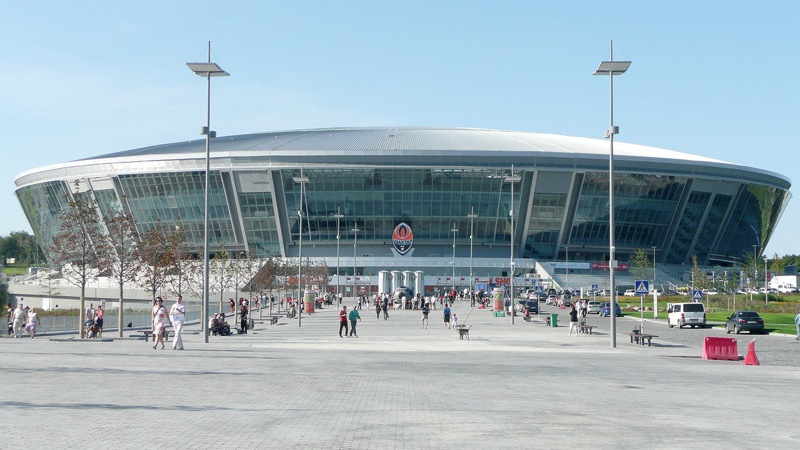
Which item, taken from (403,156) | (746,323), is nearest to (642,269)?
(403,156)

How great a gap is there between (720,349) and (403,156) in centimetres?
8646

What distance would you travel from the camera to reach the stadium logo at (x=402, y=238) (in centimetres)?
12712

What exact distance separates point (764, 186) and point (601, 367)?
110m

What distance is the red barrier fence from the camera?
33781mm

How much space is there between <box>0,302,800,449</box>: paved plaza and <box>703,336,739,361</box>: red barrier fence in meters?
1.10

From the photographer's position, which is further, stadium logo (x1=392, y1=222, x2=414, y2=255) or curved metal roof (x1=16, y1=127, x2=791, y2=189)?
stadium logo (x1=392, y1=222, x2=414, y2=255)

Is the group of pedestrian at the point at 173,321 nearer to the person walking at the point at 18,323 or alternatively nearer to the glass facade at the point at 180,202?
the person walking at the point at 18,323

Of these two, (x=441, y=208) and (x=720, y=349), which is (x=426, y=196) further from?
(x=720, y=349)

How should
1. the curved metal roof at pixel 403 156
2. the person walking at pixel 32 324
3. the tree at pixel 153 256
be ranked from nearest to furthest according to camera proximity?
the person walking at pixel 32 324, the tree at pixel 153 256, the curved metal roof at pixel 403 156

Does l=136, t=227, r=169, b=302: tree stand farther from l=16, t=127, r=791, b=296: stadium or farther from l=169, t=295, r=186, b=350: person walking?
l=16, t=127, r=791, b=296: stadium

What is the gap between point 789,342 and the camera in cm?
4450

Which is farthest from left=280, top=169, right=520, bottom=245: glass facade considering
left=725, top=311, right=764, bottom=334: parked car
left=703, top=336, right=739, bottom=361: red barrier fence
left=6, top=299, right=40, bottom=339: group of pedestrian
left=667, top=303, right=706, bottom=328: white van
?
left=703, top=336, right=739, bottom=361: red barrier fence

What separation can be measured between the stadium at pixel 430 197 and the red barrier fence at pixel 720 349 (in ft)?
276

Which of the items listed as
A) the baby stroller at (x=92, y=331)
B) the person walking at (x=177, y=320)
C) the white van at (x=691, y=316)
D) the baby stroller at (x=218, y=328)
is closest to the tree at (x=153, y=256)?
the baby stroller at (x=218, y=328)
